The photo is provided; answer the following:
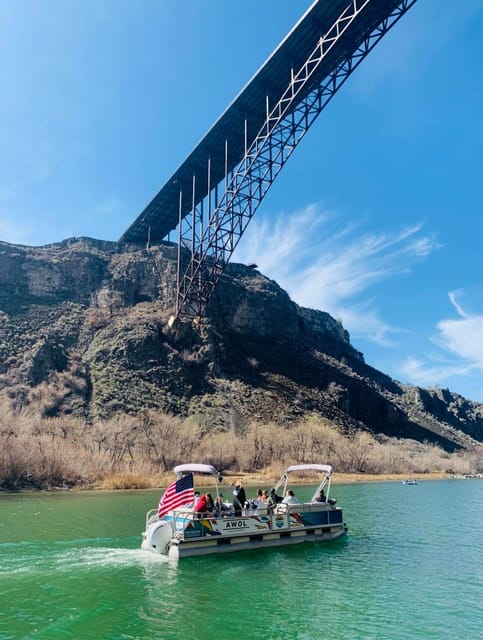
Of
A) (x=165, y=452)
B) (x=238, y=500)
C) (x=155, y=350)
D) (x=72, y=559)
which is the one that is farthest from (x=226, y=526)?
(x=155, y=350)

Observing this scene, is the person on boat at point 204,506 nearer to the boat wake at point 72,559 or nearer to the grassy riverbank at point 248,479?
the boat wake at point 72,559

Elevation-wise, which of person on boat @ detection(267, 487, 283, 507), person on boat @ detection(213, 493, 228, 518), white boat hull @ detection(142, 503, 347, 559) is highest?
person on boat @ detection(267, 487, 283, 507)

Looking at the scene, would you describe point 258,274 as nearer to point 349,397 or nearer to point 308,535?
point 349,397

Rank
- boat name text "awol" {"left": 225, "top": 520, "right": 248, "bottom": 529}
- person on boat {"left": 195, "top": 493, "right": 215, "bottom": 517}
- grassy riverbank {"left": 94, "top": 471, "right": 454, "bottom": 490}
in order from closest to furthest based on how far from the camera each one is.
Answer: person on boat {"left": 195, "top": 493, "right": 215, "bottom": 517}, boat name text "awol" {"left": 225, "top": 520, "right": 248, "bottom": 529}, grassy riverbank {"left": 94, "top": 471, "right": 454, "bottom": 490}

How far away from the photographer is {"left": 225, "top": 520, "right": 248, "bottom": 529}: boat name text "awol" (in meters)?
17.2

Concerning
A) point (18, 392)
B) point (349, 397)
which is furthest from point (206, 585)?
point (349, 397)

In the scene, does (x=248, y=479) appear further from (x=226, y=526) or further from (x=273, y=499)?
(x=226, y=526)

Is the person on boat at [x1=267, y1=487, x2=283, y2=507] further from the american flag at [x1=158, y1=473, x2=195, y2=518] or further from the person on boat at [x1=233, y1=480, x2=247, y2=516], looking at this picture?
the american flag at [x1=158, y1=473, x2=195, y2=518]


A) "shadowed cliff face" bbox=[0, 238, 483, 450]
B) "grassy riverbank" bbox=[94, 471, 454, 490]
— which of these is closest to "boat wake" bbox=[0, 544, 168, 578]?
"grassy riverbank" bbox=[94, 471, 454, 490]

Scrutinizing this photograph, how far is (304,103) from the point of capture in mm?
48750

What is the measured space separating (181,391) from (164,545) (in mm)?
50051

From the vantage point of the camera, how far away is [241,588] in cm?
1337

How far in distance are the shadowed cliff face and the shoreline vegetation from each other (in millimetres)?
4538

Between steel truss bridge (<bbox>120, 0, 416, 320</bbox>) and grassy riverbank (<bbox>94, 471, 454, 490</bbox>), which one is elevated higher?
steel truss bridge (<bbox>120, 0, 416, 320</bbox>)
